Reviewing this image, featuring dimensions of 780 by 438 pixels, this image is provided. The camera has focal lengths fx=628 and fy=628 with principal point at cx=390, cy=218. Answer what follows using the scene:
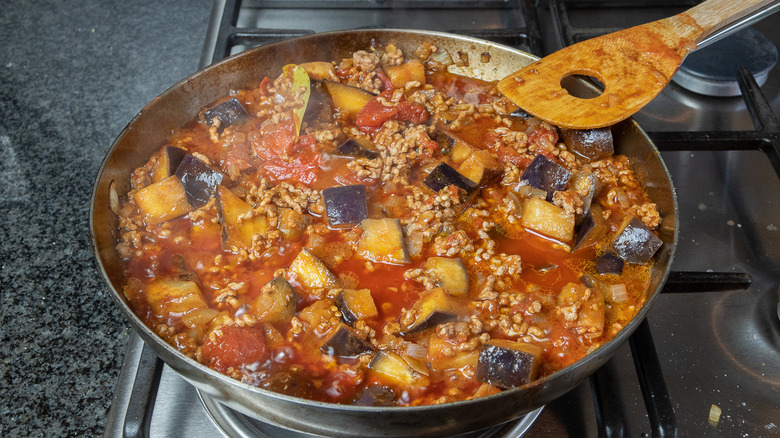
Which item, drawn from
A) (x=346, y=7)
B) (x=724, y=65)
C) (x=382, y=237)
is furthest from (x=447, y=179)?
(x=724, y=65)

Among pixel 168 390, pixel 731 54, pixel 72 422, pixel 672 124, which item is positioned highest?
pixel 731 54

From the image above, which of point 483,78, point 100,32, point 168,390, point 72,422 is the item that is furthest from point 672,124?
point 100,32

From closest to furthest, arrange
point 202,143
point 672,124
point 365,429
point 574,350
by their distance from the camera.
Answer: point 365,429 → point 574,350 → point 202,143 → point 672,124

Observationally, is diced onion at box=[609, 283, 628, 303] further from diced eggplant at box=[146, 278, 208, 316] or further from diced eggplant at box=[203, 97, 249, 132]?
diced eggplant at box=[203, 97, 249, 132]

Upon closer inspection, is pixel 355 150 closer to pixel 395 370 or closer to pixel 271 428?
pixel 395 370

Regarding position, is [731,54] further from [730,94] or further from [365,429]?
[365,429]
